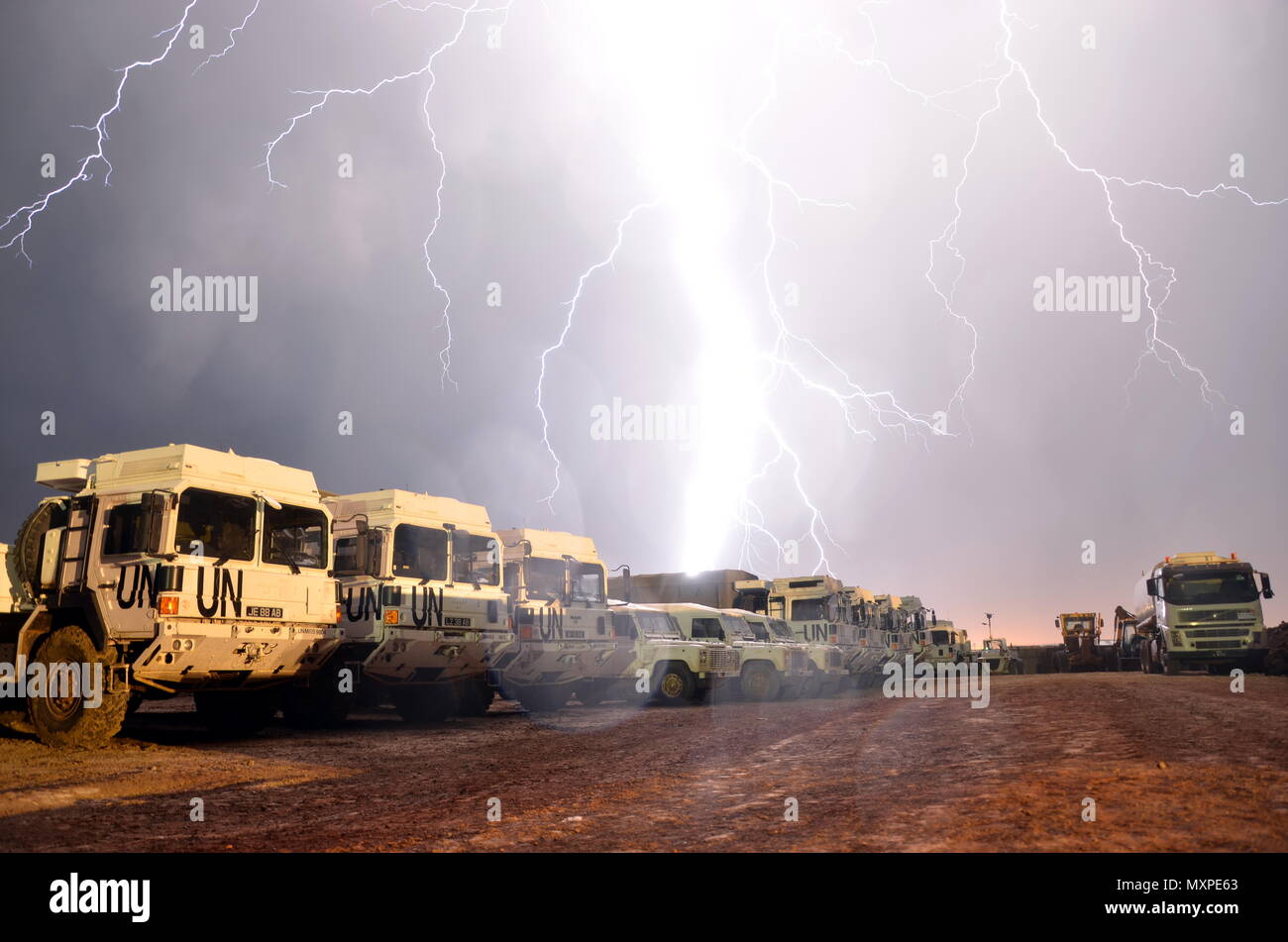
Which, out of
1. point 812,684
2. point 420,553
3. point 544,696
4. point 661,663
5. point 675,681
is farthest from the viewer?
point 812,684

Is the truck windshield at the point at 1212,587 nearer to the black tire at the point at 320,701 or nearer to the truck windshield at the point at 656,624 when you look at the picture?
the truck windshield at the point at 656,624

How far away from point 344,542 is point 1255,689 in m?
16.5

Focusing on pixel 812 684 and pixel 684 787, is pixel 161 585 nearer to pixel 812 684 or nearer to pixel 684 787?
pixel 684 787

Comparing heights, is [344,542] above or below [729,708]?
above

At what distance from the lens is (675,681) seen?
16.7 m

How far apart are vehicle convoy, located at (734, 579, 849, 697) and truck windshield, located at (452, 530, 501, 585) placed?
7836mm

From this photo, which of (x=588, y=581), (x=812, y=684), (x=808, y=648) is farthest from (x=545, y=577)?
(x=812, y=684)

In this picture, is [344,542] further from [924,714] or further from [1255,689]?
[1255,689]

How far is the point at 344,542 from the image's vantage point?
12422 millimetres

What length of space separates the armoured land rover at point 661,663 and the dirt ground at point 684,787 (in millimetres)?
4143

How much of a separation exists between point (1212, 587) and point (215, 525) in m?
25.2
